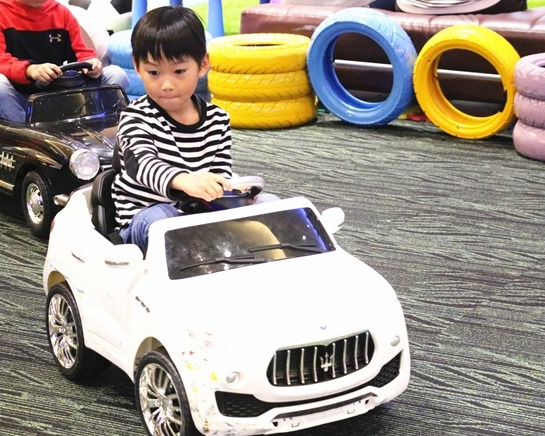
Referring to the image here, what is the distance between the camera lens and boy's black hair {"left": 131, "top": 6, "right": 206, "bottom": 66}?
2717 millimetres

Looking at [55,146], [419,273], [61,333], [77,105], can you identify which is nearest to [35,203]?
[55,146]

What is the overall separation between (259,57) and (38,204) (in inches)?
83.2

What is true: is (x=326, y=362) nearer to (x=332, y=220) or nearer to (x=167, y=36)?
(x=332, y=220)

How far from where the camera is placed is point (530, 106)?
5.37 m

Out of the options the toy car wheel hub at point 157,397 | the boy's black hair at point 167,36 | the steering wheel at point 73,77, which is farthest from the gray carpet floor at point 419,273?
the boy's black hair at point 167,36

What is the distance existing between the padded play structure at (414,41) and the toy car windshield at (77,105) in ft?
7.31

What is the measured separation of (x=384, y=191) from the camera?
501 cm

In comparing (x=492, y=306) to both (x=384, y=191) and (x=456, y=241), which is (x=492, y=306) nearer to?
(x=456, y=241)

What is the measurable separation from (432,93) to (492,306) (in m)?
2.72

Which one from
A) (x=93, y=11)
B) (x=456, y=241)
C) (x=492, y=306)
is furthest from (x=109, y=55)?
(x=492, y=306)

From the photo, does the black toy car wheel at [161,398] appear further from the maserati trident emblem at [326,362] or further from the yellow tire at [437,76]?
the yellow tire at [437,76]

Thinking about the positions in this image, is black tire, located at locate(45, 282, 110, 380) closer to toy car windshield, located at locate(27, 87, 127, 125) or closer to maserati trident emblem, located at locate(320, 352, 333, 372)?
maserati trident emblem, located at locate(320, 352, 333, 372)

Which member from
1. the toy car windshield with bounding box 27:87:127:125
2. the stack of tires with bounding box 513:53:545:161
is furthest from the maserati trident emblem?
the stack of tires with bounding box 513:53:545:161

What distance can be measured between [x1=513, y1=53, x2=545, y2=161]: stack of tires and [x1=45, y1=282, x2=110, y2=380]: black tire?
3.18 m
